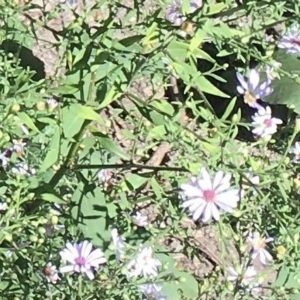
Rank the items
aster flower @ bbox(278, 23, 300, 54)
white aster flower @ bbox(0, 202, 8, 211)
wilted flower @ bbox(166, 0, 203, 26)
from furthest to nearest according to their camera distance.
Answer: aster flower @ bbox(278, 23, 300, 54) → wilted flower @ bbox(166, 0, 203, 26) → white aster flower @ bbox(0, 202, 8, 211)

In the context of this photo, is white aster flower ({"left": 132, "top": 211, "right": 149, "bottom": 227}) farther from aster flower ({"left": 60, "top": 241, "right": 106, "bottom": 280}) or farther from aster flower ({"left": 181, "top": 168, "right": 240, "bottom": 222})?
aster flower ({"left": 181, "top": 168, "right": 240, "bottom": 222})

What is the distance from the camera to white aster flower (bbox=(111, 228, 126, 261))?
144 centimetres

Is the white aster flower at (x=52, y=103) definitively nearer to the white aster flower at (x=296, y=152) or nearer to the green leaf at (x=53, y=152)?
the green leaf at (x=53, y=152)

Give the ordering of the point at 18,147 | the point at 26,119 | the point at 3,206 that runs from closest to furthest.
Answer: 1. the point at 26,119
2. the point at 3,206
3. the point at 18,147

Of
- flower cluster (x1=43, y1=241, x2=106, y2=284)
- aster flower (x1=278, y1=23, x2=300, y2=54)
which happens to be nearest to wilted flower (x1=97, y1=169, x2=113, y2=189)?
flower cluster (x1=43, y1=241, x2=106, y2=284)

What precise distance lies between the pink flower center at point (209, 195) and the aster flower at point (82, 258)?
209mm

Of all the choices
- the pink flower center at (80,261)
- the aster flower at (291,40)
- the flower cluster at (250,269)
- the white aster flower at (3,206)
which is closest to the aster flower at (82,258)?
the pink flower center at (80,261)

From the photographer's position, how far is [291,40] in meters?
1.77

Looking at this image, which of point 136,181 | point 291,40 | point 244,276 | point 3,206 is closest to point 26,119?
point 3,206

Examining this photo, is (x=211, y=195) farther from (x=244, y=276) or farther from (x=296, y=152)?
(x=296, y=152)

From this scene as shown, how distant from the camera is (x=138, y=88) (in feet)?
7.41

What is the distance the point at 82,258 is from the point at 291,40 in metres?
0.64

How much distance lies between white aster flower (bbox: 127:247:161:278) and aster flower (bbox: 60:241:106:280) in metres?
0.05

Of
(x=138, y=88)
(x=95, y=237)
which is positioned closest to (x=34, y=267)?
(x=95, y=237)
